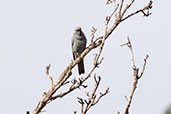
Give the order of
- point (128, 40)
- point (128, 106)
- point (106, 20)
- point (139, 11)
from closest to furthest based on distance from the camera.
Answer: point (128, 106) → point (128, 40) → point (106, 20) → point (139, 11)

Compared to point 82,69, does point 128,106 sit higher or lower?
lower

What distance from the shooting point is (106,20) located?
4.80m

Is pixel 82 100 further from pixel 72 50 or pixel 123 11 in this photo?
pixel 72 50

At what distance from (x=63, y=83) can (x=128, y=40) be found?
3.33 feet

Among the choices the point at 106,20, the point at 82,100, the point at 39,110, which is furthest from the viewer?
the point at 106,20

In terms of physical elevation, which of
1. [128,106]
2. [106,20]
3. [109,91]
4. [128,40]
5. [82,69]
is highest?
[82,69]

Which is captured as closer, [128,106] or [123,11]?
[128,106]

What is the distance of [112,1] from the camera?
577 centimetres

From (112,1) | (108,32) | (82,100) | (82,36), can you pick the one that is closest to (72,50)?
(82,36)

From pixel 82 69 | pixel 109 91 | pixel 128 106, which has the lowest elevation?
pixel 128 106

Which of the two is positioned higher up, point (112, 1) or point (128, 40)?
point (112, 1)

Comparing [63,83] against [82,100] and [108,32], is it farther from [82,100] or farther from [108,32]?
[108,32]

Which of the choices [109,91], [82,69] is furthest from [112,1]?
[82,69]

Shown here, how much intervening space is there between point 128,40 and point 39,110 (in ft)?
4.70
